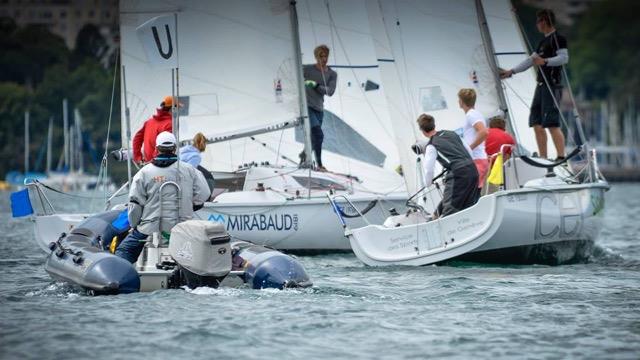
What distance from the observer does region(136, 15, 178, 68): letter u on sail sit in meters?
14.1

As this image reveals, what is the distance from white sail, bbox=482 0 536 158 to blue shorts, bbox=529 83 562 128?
58.4 inches

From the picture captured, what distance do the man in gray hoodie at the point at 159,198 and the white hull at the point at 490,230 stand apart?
333 centimetres

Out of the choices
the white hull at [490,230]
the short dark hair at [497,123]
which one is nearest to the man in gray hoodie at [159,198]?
the white hull at [490,230]

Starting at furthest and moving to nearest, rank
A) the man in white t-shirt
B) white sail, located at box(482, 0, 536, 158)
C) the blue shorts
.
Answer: white sail, located at box(482, 0, 536, 158) < the blue shorts < the man in white t-shirt

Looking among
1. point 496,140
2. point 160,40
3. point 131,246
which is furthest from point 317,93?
point 131,246

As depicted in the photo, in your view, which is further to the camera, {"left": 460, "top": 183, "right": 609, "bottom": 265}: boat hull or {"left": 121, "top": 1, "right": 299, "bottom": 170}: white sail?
{"left": 121, "top": 1, "right": 299, "bottom": 170}: white sail

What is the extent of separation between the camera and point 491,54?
1908cm

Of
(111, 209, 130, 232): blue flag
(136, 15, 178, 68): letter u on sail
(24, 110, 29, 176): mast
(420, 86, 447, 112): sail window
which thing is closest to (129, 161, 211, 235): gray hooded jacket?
(111, 209, 130, 232): blue flag

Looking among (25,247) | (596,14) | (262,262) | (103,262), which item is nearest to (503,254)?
(262,262)

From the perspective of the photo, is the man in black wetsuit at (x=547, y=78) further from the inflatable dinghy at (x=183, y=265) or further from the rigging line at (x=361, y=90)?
the inflatable dinghy at (x=183, y=265)

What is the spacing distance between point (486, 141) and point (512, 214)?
5.42ft

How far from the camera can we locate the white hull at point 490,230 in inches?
610

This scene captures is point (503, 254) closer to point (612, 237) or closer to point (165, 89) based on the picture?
point (165, 89)

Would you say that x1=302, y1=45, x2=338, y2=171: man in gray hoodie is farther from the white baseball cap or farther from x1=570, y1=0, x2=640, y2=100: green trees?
x1=570, y1=0, x2=640, y2=100: green trees
